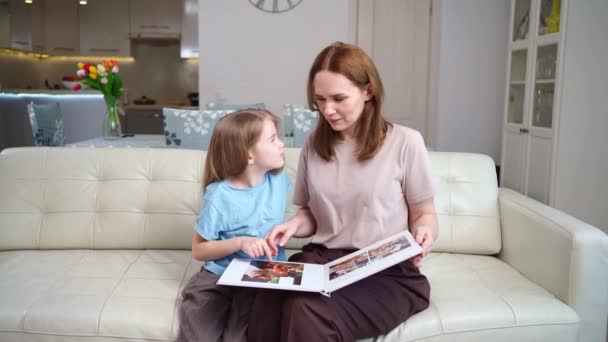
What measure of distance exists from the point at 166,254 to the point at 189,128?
35.3 inches

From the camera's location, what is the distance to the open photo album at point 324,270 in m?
1.31

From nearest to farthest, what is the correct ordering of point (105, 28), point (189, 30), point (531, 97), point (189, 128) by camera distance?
point (189, 128) < point (531, 97) < point (189, 30) < point (105, 28)

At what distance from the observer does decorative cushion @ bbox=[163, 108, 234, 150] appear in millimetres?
2789

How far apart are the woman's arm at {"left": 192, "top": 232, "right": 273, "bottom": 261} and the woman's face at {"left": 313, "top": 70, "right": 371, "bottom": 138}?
398 millimetres

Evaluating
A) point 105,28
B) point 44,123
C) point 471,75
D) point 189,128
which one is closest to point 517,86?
point 471,75

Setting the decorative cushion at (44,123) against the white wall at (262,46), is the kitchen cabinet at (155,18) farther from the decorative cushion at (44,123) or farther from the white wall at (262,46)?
the decorative cushion at (44,123)

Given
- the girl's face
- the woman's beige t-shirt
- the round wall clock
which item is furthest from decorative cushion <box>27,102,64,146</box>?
the woman's beige t-shirt

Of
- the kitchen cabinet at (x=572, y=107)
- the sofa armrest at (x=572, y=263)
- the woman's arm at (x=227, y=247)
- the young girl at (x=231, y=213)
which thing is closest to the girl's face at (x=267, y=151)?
the young girl at (x=231, y=213)

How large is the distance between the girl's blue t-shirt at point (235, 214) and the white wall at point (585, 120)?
10.1 feet

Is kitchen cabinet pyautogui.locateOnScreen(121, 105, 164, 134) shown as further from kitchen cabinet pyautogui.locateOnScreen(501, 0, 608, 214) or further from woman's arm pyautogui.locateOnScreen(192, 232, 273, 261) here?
woman's arm pyautogui.locateOnScreen(192, 232, 273, 261)

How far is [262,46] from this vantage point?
5672 millimetres

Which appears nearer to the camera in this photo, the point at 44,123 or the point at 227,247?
the point at 227,247

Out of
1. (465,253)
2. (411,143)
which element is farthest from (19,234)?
(465,253)

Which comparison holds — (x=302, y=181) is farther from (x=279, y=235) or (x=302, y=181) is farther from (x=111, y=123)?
(x=111, y=123)
